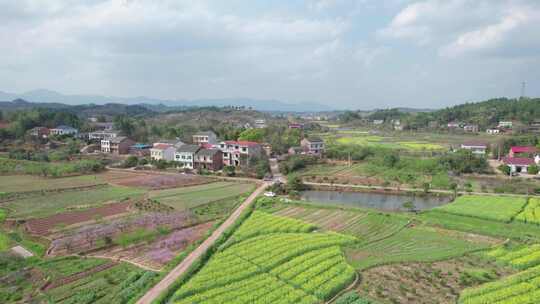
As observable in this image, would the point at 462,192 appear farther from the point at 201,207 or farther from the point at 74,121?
the point at 74,121

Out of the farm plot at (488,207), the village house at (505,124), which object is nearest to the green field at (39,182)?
the farm plot at (488,207)

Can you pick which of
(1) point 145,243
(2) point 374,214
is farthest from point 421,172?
(1) point 145,243

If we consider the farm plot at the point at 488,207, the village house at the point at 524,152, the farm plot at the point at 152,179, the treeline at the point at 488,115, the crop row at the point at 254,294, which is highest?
the treeline at the point at 488,115

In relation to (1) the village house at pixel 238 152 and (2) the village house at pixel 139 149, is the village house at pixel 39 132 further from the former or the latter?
(1) the village house at pixel 238 152

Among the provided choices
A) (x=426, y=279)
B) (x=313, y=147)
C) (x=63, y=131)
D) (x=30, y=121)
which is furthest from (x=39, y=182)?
(x=30, y=121)

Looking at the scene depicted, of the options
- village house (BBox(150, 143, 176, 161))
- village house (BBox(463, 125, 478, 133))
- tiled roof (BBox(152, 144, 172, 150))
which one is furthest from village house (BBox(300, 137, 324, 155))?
village house (BBox(463, 125, 478, 133))

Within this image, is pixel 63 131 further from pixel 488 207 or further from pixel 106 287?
pixel 488 207
